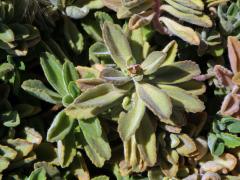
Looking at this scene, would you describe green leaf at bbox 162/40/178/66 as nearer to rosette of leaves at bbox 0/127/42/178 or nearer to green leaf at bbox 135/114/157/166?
green leaf at bbox 135/114/157/166

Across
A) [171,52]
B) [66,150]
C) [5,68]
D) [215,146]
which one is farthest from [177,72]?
[5,68]

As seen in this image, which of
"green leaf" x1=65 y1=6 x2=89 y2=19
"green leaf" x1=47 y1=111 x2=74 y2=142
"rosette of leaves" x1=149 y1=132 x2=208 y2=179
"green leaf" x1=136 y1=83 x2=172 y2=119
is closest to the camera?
"green leaf" x1=136 y1=83 x2=172 y2=119

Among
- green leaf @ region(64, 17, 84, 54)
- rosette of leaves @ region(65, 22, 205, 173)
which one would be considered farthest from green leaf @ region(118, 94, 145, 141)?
green leaf @ region(64, 17, 84, 54)

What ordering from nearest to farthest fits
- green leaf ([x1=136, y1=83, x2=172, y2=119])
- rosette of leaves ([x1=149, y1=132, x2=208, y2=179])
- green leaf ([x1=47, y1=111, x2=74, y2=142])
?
green leaf ([x1=136, y1=83, x2=172, y2=119]) → green leaf ([x1=47, y1=111, x2=74, y2=142]) → rosette of leaves ([x1=149, y1=132, x2=208, y2=179])

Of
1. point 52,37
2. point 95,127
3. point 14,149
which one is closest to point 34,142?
point 14,149

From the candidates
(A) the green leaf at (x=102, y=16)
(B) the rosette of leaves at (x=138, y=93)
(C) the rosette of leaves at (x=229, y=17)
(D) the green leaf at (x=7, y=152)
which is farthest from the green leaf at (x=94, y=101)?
(C) the rosette of leaves at (x=229, y=17)

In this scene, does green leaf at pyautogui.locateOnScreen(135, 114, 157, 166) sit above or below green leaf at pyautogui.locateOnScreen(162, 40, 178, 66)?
below

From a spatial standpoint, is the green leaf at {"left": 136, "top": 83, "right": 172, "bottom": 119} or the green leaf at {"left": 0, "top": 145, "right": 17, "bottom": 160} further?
the green leaf at {"left": 0, "top": 145, "right": 17, "bottom": 160}
